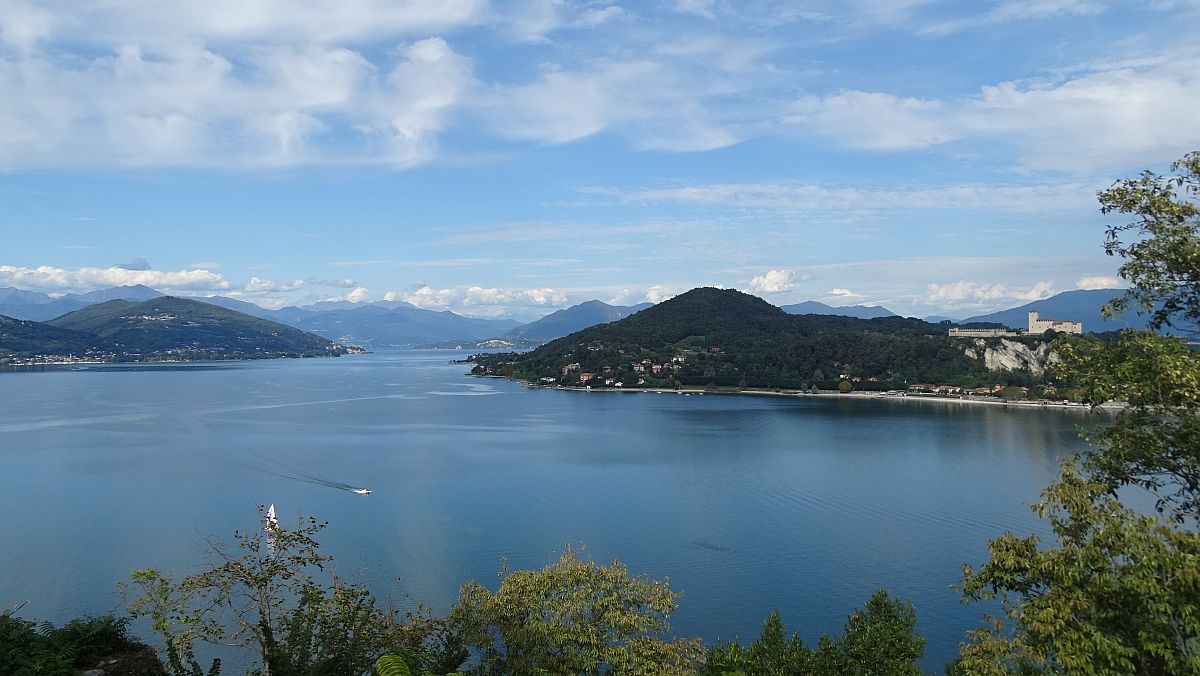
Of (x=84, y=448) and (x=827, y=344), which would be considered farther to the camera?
(x=827, y=344)

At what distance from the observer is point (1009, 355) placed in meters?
61.3

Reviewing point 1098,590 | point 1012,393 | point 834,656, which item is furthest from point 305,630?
point 1012,393

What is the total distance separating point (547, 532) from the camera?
18688mm

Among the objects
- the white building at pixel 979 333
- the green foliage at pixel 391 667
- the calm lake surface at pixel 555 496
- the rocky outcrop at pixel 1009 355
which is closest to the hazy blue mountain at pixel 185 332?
the calm lake surface at pixel 555 496

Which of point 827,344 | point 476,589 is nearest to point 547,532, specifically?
point 476,589

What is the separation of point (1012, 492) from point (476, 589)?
20294 millimetres

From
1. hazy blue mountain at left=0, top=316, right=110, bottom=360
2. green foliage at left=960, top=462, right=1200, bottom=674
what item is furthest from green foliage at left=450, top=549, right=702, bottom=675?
hazy blue mountain at left=0, top=316, right=110, bottom=360

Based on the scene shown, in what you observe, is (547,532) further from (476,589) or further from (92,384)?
(92,384)

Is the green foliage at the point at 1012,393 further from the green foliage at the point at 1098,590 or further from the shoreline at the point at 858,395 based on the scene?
the green foliage at the point at 1098,590

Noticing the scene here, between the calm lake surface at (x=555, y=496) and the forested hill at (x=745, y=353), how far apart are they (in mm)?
15866

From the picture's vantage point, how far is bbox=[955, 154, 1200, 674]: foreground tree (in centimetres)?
355

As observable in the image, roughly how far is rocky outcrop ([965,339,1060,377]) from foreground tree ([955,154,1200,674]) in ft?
205

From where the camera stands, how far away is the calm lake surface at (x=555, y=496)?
15031 millimetres

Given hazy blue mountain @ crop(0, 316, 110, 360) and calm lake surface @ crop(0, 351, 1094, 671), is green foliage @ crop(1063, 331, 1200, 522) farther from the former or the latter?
hazy blue mountain @ crop(0, 316, 110, 360)
